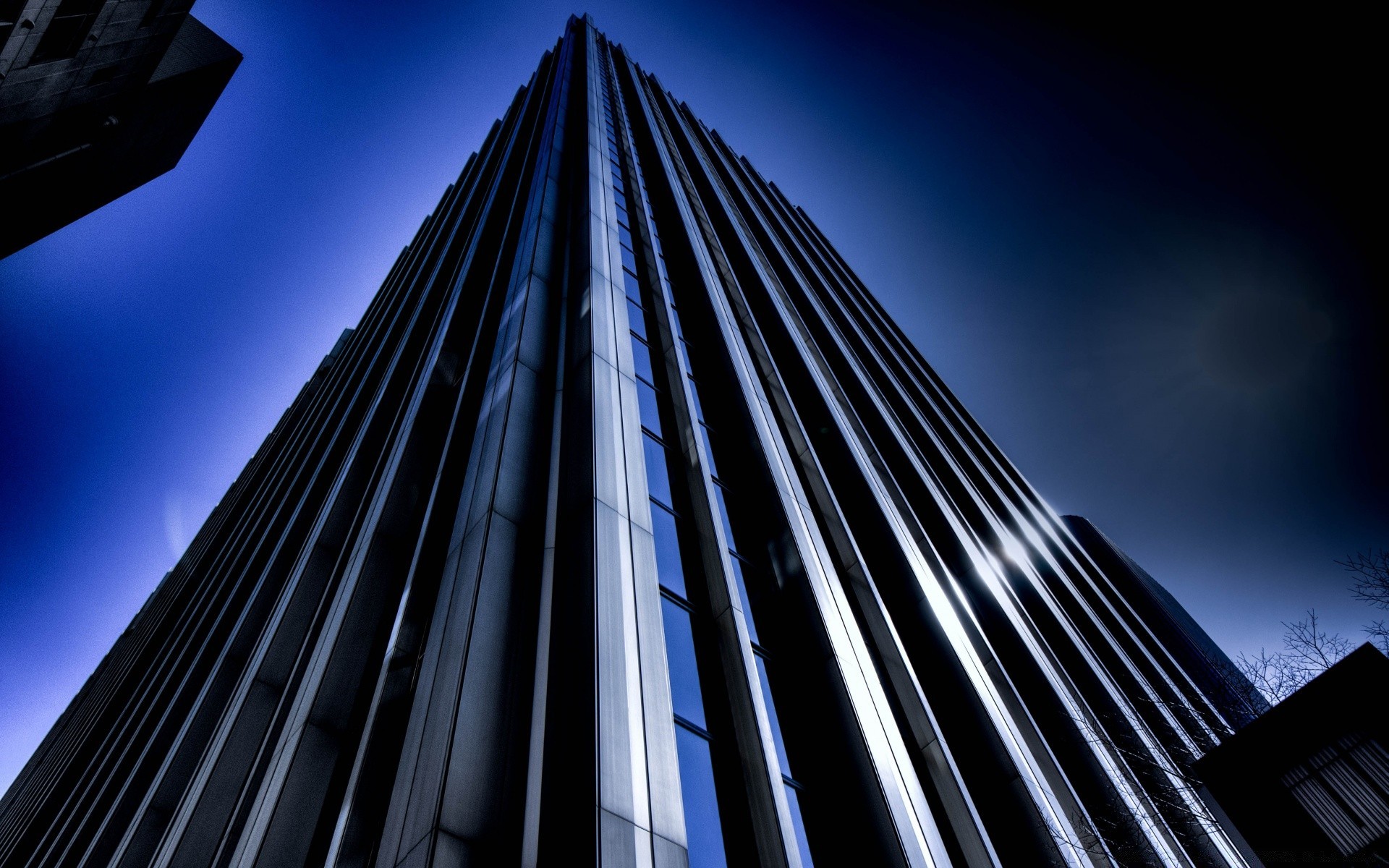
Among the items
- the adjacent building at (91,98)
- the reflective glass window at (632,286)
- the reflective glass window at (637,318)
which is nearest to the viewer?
the reflective glass window at (637,318)

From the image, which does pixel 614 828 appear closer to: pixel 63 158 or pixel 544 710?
pixel 544 710

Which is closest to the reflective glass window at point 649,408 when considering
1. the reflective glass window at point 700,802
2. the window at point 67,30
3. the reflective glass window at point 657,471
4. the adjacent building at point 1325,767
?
the reflective glass window at point 657,471

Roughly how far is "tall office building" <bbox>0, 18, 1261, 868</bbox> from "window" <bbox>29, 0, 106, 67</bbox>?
12.7 metres

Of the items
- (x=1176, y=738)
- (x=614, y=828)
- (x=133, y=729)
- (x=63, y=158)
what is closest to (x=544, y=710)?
(x=614, y=828)

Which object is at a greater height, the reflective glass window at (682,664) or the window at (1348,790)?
the reflective glass window at (682,664)

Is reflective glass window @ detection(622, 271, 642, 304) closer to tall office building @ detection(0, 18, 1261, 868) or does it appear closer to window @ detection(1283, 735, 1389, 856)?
tall office building @ detection(0, 18, 1261, 868)

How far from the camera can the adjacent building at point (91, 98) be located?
19031 millimetres

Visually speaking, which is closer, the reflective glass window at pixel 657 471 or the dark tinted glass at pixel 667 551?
the dark tinted glass at pixel 667 551

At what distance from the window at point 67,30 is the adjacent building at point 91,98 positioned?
0.04m

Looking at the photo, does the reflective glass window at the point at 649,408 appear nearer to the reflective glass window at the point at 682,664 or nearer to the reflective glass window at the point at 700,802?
the reflective glass window at the point at 682,664

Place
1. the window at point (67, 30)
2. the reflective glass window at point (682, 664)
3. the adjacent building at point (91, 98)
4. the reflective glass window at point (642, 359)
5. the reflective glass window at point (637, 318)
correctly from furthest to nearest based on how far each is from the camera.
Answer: the adjacent building at point (91, 98) → the window at point (67, 30) → the reflective glass window at point (637, 318) → the reflective glass window at point (642, 359) → the reflective glass window at point (682, 664)

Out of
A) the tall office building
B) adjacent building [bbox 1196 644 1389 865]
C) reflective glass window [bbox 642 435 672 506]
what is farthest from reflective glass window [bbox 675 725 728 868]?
adjacent building [bbox 1196 644 1389 865]

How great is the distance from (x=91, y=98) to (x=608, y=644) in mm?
32573

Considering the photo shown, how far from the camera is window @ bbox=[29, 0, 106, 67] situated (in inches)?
742
